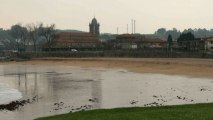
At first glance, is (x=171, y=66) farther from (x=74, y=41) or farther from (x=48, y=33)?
(x=74, y=41)

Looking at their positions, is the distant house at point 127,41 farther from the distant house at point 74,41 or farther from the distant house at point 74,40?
the distant house at point 74,40

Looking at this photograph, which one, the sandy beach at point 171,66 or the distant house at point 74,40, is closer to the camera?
the sandy beach at point 171,66

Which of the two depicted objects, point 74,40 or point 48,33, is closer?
point 48,33

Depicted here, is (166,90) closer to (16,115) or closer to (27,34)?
(16,115)

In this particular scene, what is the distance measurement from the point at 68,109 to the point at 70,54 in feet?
307

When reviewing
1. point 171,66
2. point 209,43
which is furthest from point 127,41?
point 171,66

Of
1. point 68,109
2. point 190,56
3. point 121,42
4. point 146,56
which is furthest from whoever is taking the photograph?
point 121,42

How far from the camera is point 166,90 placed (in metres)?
35.6

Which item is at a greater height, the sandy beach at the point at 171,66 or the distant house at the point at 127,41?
the distant house at the point at 127,41

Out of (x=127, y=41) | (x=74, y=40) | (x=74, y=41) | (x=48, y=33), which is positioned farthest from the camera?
(x=74, y=40)

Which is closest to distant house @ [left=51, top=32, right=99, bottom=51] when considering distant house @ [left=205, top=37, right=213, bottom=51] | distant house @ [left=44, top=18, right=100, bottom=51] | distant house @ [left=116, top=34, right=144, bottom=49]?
distant house @ [left=44, top=18, right=100, bottom=51]

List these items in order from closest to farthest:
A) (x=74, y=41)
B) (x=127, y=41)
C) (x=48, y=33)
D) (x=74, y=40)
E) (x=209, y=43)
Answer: (x=209, y=43) → (x=48, y=33) → (x=127, y=41) → (x=74, y=41) → (x=74, y=40)

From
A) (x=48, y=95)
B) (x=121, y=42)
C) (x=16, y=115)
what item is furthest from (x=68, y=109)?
(x=121, y=42)

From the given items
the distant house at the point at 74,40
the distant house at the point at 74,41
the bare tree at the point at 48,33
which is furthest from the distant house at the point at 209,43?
the bare tree at the point at 48,33
